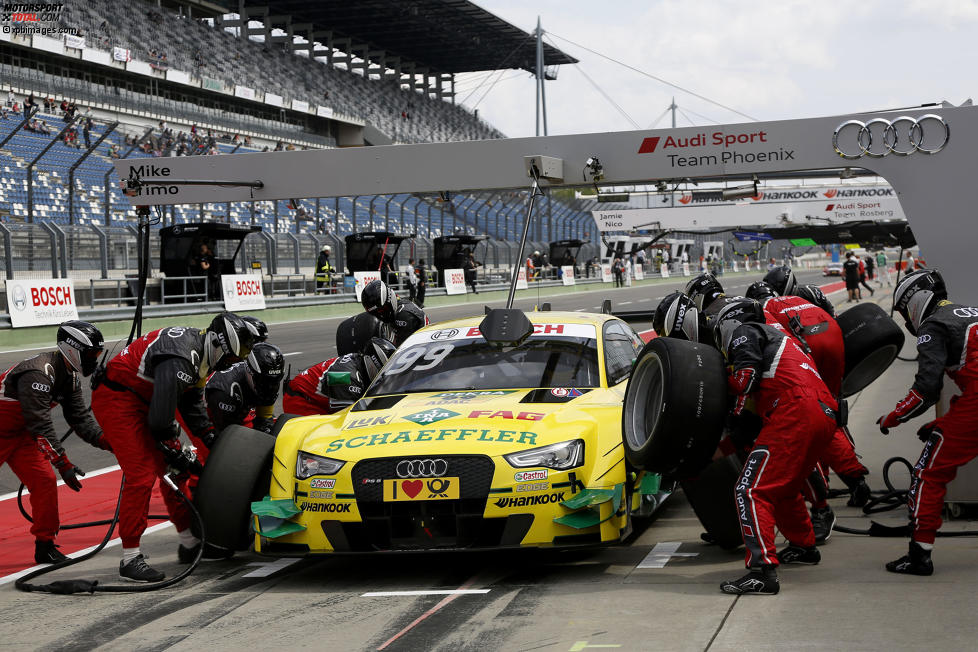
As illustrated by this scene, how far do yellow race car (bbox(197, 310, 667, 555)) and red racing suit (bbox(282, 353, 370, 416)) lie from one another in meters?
0.52

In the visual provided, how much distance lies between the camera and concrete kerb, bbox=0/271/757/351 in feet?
71.4

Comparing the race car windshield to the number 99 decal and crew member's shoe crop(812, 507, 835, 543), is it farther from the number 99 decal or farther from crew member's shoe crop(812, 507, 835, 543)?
crew member's shoe crop(812, 507, 835, 543)

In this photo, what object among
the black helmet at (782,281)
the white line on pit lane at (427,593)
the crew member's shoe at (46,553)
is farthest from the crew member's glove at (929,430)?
the crew member's shoe at (46,553)

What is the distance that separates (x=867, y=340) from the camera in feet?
26.9

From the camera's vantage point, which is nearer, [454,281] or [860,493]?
[860,493]

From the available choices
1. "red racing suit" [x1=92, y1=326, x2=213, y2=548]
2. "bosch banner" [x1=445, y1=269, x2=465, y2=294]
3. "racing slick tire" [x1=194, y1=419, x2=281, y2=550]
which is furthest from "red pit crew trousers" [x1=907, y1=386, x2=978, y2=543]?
"bosch banner" [x1=445, y1=269, x2=465, y2=294]

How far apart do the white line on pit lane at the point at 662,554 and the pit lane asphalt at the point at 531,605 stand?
24 millimetres

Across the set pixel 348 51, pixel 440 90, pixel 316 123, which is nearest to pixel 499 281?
pixel 316 123

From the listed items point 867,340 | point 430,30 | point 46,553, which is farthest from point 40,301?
point 430,30

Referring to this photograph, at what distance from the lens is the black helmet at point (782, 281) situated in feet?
30.0

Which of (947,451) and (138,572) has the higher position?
(947,451)

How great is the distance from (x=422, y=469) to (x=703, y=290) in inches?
145

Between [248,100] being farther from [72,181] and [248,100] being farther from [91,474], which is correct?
[91,474]

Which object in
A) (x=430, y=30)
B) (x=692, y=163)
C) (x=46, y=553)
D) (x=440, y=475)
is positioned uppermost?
(x=430, y=30)
